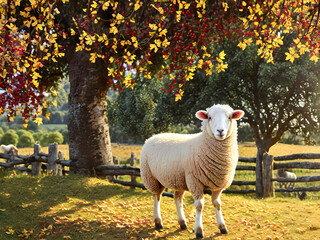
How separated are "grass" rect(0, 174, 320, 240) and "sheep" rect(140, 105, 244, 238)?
867 mm

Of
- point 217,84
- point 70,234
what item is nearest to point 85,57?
point 70,234

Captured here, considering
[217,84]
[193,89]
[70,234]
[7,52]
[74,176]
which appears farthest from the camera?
[193,89]

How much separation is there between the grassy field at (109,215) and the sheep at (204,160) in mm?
840

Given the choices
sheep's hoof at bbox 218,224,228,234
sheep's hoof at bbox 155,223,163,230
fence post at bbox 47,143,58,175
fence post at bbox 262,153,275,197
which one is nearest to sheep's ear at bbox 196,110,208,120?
sheep's hoof at bbox 218,224,228,234

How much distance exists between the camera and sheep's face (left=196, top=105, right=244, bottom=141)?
5.06 meters

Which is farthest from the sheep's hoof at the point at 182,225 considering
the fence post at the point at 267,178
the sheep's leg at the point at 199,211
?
the fence post at the point at 267,178

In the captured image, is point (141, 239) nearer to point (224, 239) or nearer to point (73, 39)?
point (224, 239)

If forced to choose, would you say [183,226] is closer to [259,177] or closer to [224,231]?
[224,231]

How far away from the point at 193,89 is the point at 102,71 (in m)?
8.75

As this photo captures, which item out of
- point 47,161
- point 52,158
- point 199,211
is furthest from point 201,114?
point 47,161

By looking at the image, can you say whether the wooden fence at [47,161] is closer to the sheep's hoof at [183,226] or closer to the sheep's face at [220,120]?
the sheep's hoof at [183,226]

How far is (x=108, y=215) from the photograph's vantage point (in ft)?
23.1

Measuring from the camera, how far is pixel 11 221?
22.2 ft

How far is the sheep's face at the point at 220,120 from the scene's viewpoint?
199 inches
